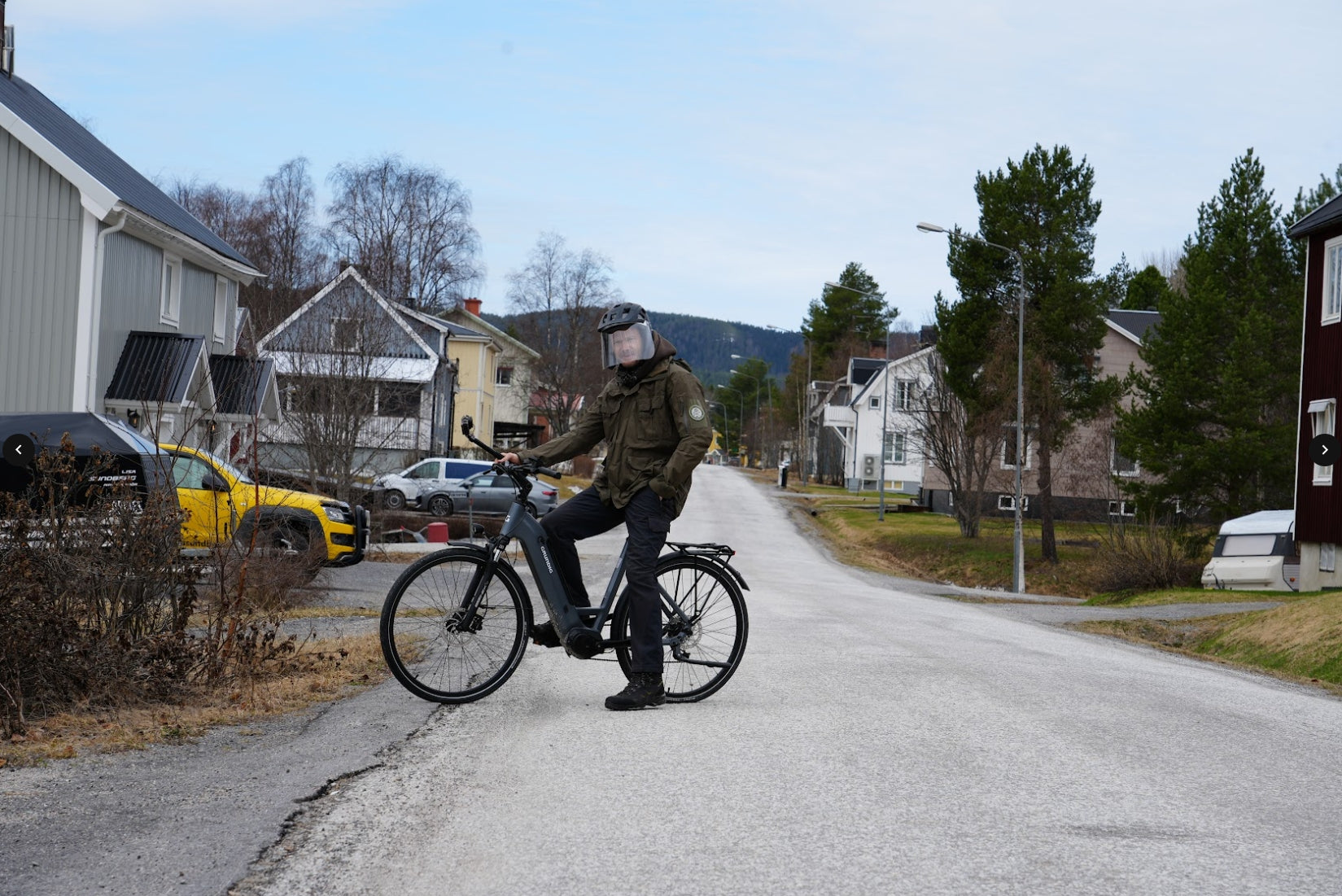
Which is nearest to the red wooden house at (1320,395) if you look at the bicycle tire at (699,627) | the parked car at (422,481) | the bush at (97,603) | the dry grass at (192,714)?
the parked car at (422,481)

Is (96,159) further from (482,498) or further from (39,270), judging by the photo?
(482,498)

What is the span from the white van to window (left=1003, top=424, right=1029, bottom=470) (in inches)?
426

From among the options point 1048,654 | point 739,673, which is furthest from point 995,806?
point 1048,654

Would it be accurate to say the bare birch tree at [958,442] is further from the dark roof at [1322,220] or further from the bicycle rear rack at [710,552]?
the bicycle rear rack at [710,552]

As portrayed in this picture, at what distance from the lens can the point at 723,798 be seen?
5156 mm

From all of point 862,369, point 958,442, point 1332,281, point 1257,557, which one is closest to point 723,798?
point 1257,557

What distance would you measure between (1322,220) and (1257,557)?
6988 millimetres

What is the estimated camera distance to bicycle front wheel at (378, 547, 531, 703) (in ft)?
22.7

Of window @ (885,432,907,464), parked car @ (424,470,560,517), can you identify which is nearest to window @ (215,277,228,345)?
parked car @ (424,470,560,517)

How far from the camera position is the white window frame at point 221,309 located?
31016 millimetres

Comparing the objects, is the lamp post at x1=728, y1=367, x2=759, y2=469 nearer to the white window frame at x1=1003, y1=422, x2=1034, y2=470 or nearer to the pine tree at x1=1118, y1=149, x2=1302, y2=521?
the white window frame at x1=1003, y1=422, x2=1034, y2=470

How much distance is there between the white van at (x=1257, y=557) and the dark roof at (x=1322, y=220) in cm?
601

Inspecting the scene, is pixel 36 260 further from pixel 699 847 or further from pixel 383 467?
pixel 383 467

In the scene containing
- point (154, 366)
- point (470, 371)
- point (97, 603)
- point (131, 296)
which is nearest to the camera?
point (97, 603)
